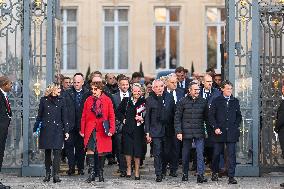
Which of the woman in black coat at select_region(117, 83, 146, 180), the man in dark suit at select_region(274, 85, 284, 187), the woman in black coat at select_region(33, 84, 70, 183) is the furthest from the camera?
the woman in black coat at select_region(117, 83, 146, 180)

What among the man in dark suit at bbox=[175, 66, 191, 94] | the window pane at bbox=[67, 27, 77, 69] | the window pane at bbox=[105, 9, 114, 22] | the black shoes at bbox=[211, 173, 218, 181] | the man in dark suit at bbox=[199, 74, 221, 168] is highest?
the window pane at bbox=[105, 9, 114, 22]

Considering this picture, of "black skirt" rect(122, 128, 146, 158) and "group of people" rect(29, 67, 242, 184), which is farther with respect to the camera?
"black skirt" rect(122, 128, 146, 158)

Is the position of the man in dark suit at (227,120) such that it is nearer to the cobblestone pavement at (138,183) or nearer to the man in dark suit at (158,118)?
the cobblestone pavement at (138,183)

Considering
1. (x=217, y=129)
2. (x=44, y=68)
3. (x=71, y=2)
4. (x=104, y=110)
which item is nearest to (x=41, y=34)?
(x=44, y=68)

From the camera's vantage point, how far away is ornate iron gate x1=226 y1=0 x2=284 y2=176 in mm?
15531

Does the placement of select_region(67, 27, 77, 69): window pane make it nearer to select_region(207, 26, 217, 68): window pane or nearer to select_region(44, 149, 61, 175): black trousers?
select_region(207, 26, 217, 68): window pane

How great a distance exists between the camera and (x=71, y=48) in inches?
1199

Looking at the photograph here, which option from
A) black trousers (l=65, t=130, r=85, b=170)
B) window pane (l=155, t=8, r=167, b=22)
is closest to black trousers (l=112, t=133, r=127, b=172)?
black trousers (l=65, t=130, r=85, b=170)

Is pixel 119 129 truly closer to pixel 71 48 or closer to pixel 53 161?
pixel 53 161

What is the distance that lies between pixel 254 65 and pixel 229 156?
5.98 feet

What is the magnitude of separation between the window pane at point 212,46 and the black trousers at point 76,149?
14465 mm

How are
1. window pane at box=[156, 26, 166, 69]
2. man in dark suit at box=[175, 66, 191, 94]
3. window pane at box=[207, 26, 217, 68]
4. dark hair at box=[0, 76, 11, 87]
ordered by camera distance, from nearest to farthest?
dark hair at box=[0, 76, 11, 87] → man in dark suit at box=[175, 66, 191, 94] → window pane at box=[207, 26, 217, 68] → window pane at box=[156, 26, 166, 69]

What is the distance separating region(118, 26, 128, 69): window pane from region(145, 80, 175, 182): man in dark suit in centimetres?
1530

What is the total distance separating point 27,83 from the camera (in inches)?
614
